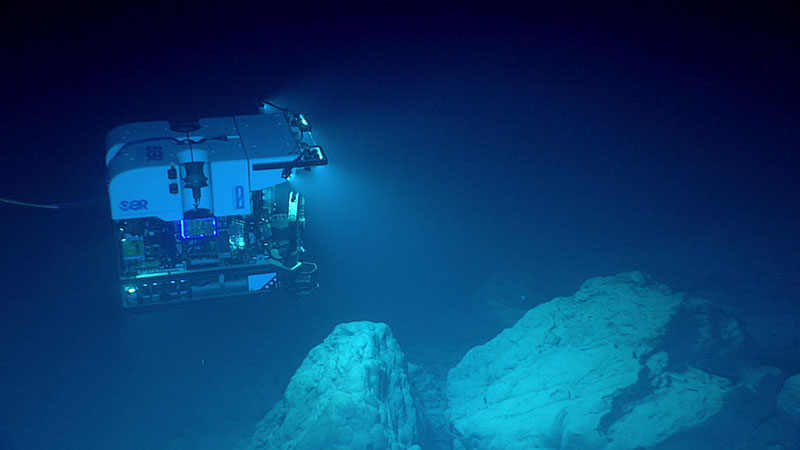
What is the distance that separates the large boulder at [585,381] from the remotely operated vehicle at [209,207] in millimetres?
2993

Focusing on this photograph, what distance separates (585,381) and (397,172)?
617cm

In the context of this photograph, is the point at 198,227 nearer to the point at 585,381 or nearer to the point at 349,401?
the point at 349,401

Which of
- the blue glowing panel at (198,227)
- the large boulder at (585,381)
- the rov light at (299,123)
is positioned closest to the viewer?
the large boulder at (585,381)

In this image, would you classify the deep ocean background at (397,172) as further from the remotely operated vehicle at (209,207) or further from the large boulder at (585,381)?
the large boulder at (585,381)

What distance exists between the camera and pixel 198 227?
838 centimetres

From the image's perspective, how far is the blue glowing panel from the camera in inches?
327

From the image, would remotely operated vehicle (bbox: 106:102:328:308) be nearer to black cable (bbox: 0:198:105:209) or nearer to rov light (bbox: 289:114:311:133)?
rov light (bbox: 289:114:311:133)

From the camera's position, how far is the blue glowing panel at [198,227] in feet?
27.2

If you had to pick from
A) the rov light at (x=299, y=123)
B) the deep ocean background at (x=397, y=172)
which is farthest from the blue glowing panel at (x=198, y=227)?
the rov light at (x=299, y=123)

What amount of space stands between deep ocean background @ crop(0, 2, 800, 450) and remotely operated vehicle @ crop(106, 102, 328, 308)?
95 centimetres

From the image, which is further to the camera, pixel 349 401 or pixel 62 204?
pixel 62 204

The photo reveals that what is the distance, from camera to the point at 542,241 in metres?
11.8

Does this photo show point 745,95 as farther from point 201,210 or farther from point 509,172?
point 201,210

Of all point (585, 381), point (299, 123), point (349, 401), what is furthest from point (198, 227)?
point (585, 381)
